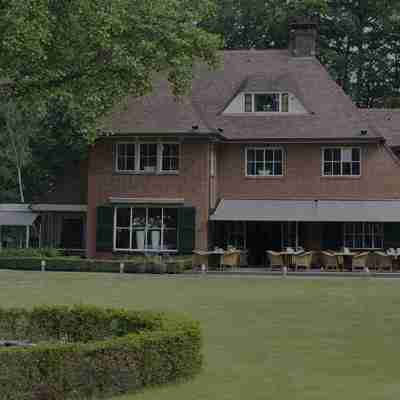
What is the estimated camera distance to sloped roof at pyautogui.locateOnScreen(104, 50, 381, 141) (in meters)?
36.2

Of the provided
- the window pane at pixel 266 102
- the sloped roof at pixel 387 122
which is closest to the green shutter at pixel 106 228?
the window pane at pixel 266 102

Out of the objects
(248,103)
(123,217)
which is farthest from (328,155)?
(123,217)

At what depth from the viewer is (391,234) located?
36.0 meters

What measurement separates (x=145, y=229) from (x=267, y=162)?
19.0 ft

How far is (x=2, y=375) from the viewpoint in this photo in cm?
969

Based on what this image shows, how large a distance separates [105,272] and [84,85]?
16.5m

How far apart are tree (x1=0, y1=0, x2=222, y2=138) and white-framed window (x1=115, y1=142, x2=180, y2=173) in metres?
16.3

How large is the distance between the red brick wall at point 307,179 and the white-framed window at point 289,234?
1184 millimetres

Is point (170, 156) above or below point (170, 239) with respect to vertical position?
above

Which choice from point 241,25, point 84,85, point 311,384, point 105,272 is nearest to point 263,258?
point 105,272

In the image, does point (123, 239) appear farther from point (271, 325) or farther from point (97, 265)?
point (271, 325)

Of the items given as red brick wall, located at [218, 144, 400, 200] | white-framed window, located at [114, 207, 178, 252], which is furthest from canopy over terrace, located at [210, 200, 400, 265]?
white-framed window, located at [114, 207, 178, 252]

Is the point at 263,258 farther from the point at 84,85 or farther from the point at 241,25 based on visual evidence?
→ the point at 84,85

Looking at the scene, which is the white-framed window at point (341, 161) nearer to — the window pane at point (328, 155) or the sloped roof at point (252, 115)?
the window pane at point (328, 155)
